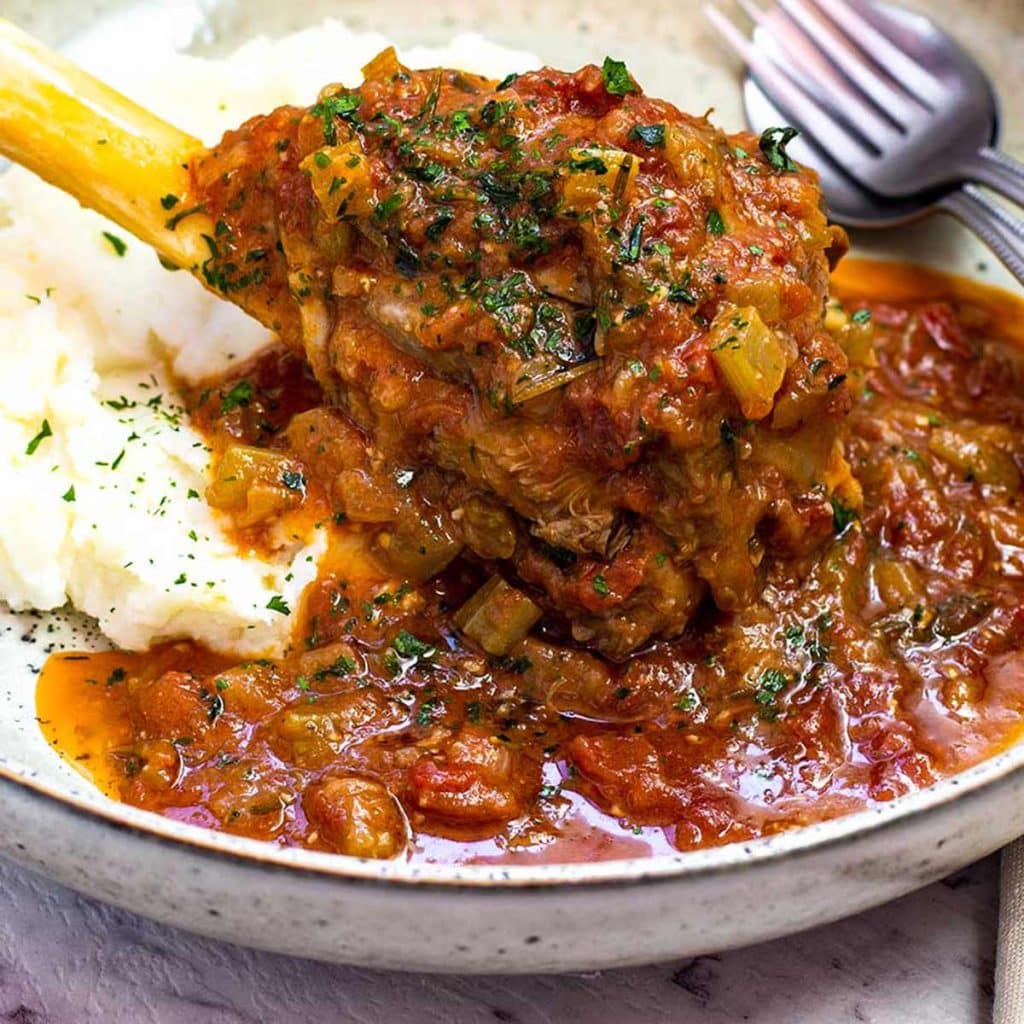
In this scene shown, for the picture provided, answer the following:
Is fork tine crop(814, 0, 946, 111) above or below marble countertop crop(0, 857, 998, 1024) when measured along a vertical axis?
above

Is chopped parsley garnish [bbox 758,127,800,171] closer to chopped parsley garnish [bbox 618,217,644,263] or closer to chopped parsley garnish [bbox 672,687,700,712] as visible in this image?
chopped parsley garnish [bbox 618,217,644,263]

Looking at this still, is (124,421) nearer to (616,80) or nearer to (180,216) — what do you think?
(180,216)

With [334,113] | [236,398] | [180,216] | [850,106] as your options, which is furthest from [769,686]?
[850,106]

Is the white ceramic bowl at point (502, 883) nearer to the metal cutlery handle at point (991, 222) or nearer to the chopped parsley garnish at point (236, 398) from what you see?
the chopped parsley garnish at point (236, 398)

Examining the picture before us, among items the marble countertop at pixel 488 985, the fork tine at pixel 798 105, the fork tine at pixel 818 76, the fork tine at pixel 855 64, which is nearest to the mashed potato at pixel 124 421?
the marble countertop at pixel 488 985

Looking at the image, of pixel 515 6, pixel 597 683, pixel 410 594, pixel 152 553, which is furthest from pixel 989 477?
pixel 515 6

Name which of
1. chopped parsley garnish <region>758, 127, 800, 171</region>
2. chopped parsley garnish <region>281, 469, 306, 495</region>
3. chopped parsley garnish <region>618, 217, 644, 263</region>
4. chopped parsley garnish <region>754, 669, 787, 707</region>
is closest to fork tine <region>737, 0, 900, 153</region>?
chopped parsley garnish <region>758, 127, 800, 171</region>

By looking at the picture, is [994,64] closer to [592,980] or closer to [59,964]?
[592,980]
